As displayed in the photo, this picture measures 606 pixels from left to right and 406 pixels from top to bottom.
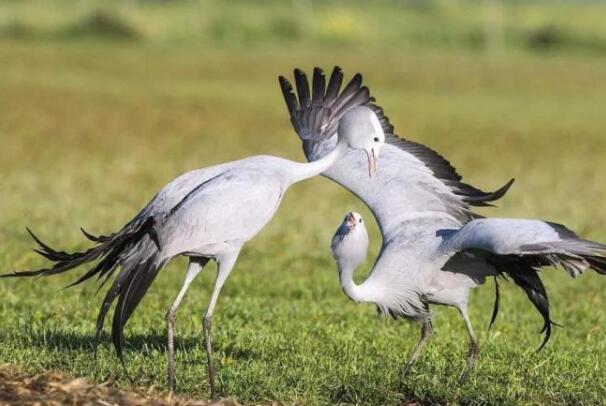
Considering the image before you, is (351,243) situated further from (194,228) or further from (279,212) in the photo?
(279,212)

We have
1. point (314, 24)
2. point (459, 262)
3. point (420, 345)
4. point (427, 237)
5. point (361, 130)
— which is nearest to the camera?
point (361, 130)

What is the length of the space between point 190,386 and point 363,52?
132 ft

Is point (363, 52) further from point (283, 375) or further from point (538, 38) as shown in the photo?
point (283, 375)

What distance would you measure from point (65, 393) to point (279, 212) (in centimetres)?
959

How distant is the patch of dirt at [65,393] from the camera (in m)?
5.43

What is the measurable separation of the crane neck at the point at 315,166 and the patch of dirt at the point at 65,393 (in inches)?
50.4

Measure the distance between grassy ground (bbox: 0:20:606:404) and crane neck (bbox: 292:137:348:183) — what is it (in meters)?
1.04

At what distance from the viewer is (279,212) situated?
15055 mm

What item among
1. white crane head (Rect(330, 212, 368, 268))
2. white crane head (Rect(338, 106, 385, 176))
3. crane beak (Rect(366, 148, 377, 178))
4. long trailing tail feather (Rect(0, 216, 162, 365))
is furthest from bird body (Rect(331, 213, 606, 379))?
long trailing tail feather (Rect(0, 216, 162, 365))

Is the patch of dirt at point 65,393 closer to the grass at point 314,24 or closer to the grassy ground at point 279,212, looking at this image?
the grassy ground at point 279,212

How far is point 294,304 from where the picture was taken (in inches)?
379

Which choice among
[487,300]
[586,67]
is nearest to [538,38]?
[586,67]

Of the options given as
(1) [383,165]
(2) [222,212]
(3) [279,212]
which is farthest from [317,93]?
Answer: (3) [279,212]

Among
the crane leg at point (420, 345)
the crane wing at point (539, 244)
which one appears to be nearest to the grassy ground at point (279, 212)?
the crane leg at point (420, 345)
